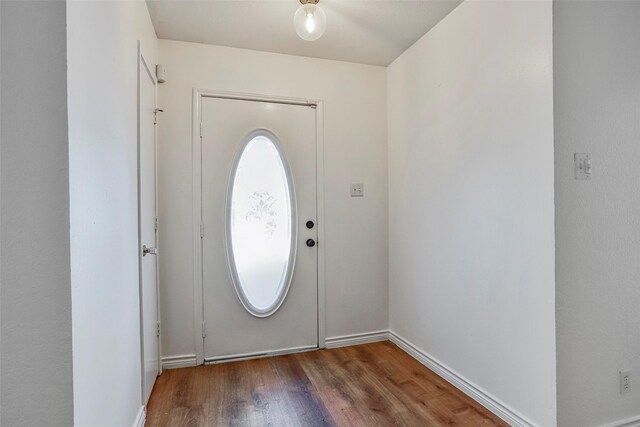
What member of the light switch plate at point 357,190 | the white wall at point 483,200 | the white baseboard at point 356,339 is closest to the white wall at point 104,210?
the white baseboard at point 356,339

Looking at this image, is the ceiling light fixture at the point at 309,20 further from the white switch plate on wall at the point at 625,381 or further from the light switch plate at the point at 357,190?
the white switch plate on wall at the point at 625,381

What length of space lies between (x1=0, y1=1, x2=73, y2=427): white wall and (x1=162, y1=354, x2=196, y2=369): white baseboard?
1.70m

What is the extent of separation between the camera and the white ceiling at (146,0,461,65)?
2.11 m

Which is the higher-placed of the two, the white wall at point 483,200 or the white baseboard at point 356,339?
the white wall at point 483,200

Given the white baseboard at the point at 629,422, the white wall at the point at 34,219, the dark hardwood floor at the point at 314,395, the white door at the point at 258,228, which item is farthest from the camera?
the white door at the point at 258,228

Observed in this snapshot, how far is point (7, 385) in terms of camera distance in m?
0.89

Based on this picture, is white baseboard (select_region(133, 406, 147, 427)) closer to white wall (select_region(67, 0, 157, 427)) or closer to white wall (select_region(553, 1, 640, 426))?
white wall (select_region(67, 0, 157, 427))

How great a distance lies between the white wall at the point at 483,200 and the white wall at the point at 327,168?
26cm

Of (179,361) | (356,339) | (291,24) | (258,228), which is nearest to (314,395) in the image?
(356,339)

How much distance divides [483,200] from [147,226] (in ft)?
6.79

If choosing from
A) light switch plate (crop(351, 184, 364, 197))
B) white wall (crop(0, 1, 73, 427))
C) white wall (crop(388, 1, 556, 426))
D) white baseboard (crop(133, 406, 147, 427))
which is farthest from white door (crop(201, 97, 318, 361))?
white wall (crop(0, 1, 73, 427))

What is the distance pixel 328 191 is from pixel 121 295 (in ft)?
5.82

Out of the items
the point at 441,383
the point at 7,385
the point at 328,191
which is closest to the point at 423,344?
the point at 441,383

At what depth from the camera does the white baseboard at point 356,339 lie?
2.88 meters
